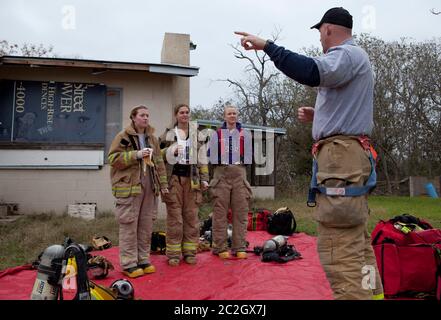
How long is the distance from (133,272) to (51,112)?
5459mm

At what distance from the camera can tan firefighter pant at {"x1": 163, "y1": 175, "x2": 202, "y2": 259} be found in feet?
16.0

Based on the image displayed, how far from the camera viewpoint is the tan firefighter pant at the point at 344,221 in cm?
218

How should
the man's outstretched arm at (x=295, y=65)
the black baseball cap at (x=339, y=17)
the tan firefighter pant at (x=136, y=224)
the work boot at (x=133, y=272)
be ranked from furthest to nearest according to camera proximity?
the tan firefighter pant at (x=136, y=224), the work boot at (x=133, y=272), the black baseball cap at (x=339, y=17), the man's outstretched arm at (x=295, y=65)

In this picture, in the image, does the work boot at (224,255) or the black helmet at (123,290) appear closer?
the black helmet at (123,290)

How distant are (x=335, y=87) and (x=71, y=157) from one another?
23.8ft

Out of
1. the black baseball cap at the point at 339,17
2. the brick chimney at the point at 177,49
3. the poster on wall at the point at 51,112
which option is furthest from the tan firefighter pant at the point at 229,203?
the brick chimney at the point at 177,49

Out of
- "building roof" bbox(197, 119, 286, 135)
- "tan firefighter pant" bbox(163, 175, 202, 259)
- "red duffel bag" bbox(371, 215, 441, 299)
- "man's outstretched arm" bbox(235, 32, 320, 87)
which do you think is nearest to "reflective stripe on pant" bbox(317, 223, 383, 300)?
"man's outstretched arm" bbox(235, 32, 320, 87)

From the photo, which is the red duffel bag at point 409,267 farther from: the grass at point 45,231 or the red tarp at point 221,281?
the grass at point 45,231

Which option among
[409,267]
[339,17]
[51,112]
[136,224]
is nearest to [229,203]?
[136,224]

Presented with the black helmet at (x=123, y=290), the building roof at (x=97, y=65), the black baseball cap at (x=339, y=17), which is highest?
the building roof at (x=97, y=65)

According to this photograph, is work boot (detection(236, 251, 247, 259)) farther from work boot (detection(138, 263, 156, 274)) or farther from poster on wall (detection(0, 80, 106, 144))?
poster on wall (detection(0, 80, 106, 144))

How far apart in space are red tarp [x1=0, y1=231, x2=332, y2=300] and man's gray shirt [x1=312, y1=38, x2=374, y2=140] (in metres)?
1.77
